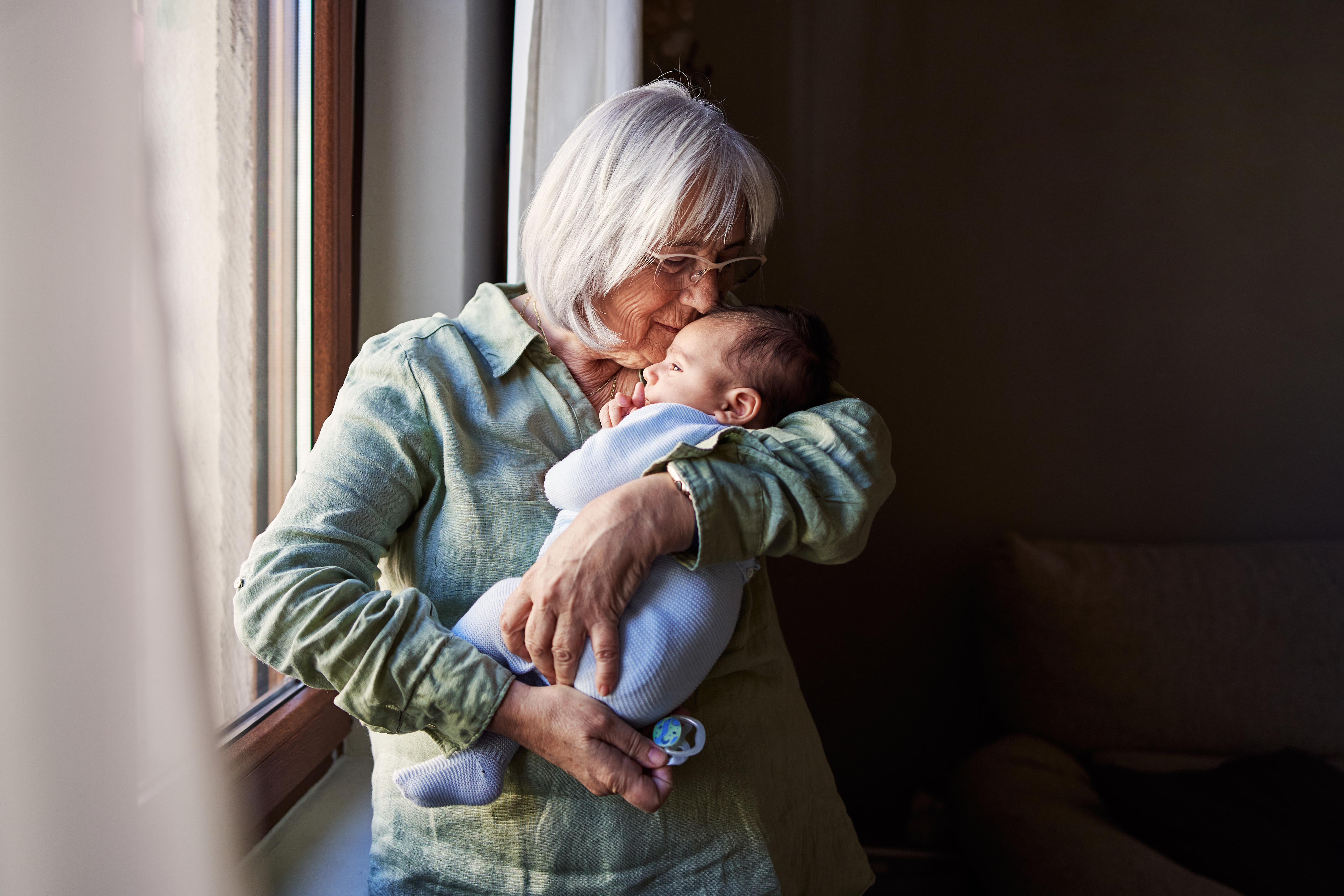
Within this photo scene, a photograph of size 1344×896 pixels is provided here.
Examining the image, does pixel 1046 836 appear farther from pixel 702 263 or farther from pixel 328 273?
pixel 328 273

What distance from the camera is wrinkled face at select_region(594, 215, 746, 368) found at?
3.64ft

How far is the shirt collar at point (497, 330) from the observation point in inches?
41.3

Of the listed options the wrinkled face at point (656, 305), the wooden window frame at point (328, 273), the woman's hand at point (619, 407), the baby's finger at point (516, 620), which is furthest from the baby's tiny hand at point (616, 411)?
the wooden window frame at point (328, 273)

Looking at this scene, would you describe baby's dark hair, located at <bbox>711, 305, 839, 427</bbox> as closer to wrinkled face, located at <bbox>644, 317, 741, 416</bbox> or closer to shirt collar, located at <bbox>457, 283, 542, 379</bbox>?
wrinkled face, located at <bbox>644, 317, 741, 416</bbox>

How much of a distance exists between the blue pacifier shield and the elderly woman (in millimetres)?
14

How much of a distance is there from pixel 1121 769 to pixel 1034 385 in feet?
3.39

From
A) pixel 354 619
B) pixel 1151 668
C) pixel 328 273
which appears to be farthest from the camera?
pixel 1151 668

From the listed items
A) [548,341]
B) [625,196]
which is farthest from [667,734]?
[625,196]

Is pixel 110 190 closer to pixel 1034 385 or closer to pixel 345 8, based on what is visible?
pixel 345 8

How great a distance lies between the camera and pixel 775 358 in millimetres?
1100

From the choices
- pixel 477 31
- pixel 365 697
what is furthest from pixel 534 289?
pixel 477 31

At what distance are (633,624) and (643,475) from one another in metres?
0.17

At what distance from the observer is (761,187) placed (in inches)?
45.8

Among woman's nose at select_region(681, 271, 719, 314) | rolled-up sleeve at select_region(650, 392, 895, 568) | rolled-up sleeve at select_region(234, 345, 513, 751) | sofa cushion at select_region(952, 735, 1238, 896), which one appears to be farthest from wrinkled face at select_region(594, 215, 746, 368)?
sofa cushion at select_region(952, 735, 1238, 896)
